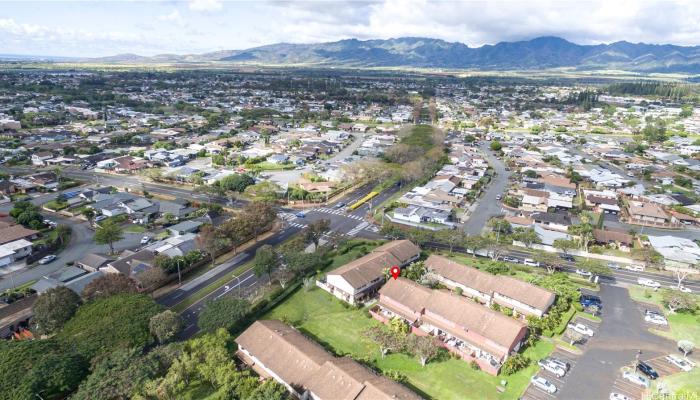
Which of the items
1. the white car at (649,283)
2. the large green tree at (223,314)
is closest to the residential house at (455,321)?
the large green tree at (223,314)

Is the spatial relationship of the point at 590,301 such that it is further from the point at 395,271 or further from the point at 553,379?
the point at 395,271

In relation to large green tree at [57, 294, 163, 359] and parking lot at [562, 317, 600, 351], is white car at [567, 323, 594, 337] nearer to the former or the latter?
parking lot at [562, 317, 600, 351]

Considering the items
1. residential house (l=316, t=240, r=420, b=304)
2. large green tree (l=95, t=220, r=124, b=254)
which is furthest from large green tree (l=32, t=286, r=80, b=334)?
residential house (l=316, t=240, r=420, b=304)

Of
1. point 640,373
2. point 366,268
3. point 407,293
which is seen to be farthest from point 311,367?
point 640,373

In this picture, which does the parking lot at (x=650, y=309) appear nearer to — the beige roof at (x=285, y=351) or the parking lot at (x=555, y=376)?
the parking lot at (x=555, y=376)

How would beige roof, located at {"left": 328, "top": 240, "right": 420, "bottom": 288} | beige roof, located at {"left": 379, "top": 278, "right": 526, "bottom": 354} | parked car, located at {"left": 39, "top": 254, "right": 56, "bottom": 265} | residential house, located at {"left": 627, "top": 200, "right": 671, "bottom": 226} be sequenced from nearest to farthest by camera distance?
beige roof, located at {"left": 379, "top": 278, "right": 526, "bottom": 354}
beige roof, located at {"left": 328, "top": 240, "right": 420, "bottom": 288}
parked car, located at {"left": 39, "top": 254, "right": 56, "bottom": 265}
residential house, located at {"left": 627, "top": 200, "right": 671, "bottom": 226}

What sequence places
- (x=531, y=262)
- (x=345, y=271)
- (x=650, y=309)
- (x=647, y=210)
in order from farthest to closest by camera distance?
(x=647, y=210) → (x=531, y=262) → (x=345, y=271) → (x=650, y=309)

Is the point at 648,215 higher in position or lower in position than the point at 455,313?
lower
